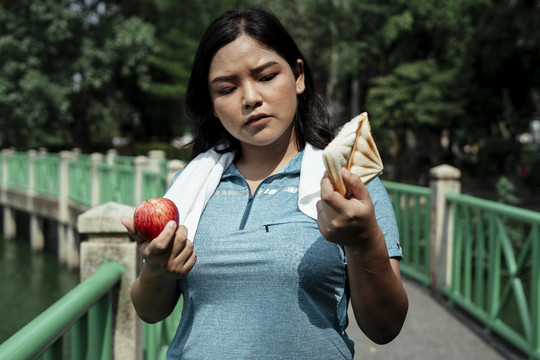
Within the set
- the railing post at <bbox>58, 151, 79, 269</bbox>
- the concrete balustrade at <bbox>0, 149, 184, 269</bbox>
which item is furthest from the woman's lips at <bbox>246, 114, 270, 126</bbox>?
the railing post at <bbox>58, 151, 79, 269</bbox>

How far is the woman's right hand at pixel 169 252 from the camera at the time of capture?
4.77 feet

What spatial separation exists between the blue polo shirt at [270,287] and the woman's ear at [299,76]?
0.44m

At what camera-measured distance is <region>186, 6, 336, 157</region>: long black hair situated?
1.76 m

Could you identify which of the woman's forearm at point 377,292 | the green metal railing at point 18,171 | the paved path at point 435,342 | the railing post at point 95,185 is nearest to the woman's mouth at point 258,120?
the woman's forearm at point 377,292

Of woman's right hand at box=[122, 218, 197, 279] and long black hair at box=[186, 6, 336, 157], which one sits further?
long black hair at box=[186, 6, 336, 157]

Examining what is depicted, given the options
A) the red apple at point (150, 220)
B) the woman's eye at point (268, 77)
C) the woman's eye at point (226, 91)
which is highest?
the woman's eye at point (268, 77)

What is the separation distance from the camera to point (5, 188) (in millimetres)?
19328

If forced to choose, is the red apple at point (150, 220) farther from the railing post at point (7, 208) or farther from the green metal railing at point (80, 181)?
the railing post at point (7, 208)

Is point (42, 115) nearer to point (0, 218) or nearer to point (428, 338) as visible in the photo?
point (0, 218)

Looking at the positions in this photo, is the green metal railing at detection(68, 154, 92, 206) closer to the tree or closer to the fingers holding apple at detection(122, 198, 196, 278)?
the tree

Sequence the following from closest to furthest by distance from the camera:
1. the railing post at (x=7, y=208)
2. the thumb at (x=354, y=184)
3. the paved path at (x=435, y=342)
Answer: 1. the thumb at (x=354, y=184)
2. the paved path at (x=435, y=342)
3. the railing post at (x=7, y=208)

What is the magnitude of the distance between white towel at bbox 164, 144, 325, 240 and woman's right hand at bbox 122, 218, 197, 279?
14 centimetres

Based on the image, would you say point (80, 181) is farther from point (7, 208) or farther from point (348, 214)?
point (348, 214)

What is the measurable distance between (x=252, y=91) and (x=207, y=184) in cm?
Answer: 34
